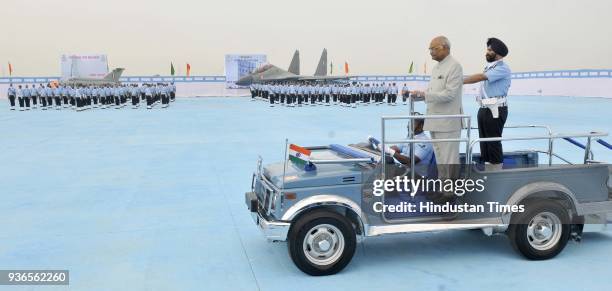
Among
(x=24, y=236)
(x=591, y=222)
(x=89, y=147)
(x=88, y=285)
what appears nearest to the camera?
(x=88, y=285)

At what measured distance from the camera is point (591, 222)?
16.0 feet

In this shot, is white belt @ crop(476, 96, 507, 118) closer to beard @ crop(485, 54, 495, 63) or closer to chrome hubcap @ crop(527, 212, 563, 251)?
beard @ crop(485, 54, 495, 63)

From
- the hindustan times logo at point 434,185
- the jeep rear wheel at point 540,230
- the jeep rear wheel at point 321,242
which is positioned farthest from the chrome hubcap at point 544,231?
the jeep rear wheel at point 321,242

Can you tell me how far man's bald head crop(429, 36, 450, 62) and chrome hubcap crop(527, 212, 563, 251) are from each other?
175cm

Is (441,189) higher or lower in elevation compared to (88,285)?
higher

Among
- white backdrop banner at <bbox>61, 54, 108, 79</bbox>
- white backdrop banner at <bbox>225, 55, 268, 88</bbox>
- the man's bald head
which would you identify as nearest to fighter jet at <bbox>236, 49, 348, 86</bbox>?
white backdrop banner at <bbox>225, 55, 268, 88</bbox>

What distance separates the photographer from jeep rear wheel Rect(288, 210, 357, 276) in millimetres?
4203

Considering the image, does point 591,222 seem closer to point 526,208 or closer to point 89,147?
point 526,208

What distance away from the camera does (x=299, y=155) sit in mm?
4551

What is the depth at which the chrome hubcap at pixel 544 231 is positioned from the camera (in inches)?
182

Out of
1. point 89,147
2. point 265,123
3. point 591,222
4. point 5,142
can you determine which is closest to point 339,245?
point 591,222

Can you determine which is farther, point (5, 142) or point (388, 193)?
point (5, 142)

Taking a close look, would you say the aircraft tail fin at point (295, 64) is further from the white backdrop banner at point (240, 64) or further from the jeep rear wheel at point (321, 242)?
the jeep rear wheel at point (321, 242)

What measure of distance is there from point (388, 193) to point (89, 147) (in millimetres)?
10114
